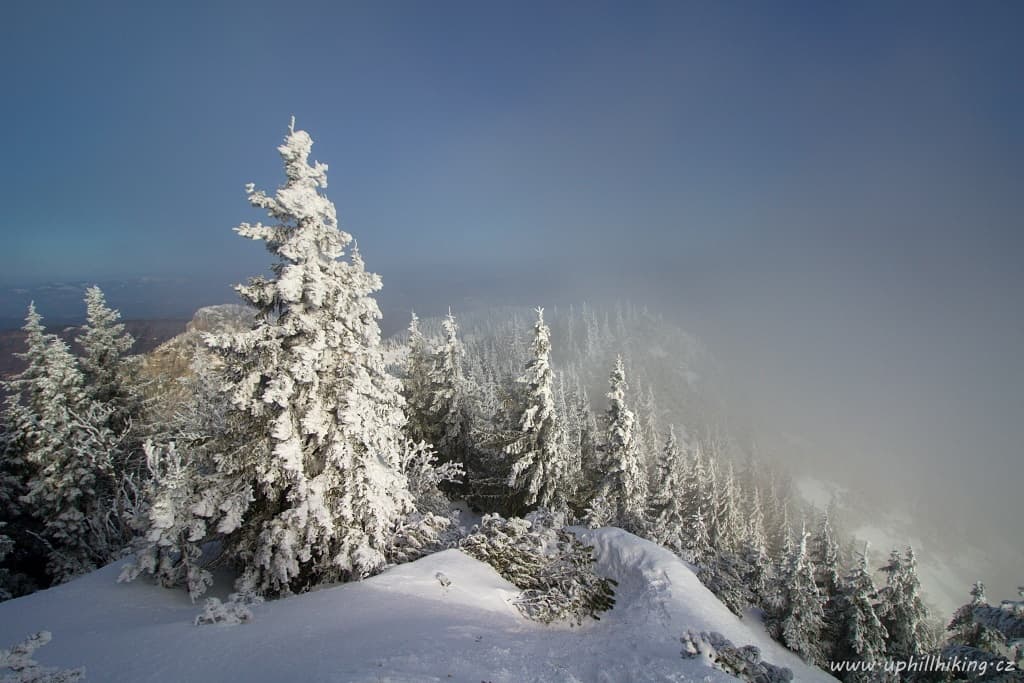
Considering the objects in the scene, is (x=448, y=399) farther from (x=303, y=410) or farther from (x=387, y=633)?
(x=387, y=633)

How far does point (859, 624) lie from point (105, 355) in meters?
36.6

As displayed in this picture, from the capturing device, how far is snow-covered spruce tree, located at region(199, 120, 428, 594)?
34.1 ft

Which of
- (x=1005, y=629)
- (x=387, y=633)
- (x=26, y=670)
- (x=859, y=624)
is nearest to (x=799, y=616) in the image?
(x=859, y=624)

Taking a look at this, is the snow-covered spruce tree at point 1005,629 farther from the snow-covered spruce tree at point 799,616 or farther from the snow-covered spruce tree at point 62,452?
the snow-covered spruce tree at point 62,452

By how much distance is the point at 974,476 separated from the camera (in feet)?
624

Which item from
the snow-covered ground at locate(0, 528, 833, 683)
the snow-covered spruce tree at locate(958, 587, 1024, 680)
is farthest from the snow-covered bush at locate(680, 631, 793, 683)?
the snow-covered spruce tree at locate(958, 587, 1024, 680)

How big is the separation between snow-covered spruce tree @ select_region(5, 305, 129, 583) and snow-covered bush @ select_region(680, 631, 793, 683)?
23.4 m

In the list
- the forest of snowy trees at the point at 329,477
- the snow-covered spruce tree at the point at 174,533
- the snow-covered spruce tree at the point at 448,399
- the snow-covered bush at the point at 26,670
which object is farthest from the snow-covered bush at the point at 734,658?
the snow-covered spruce tree at the point at 448,399

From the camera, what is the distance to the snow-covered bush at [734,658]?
27.1ft

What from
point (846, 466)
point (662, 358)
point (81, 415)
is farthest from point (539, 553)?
point (846, 466)

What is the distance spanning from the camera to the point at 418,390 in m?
28.6

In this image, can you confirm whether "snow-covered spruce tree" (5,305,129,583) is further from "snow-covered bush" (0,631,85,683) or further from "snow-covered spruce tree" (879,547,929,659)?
"snow-covered spruce tree" (879,547,929,659)

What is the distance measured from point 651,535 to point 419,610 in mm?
18284

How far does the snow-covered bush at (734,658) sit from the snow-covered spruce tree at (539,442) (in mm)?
12940
